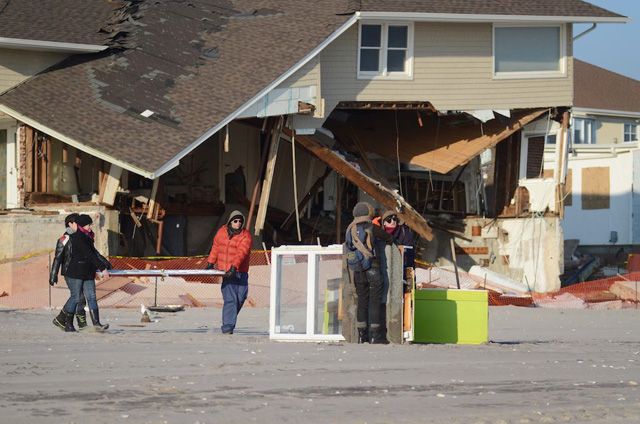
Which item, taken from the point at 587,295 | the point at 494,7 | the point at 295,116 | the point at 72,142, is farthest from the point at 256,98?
the point at 587,295

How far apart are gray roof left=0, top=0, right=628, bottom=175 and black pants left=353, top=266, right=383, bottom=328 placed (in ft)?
35.0

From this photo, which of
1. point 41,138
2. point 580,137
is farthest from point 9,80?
point 580,137

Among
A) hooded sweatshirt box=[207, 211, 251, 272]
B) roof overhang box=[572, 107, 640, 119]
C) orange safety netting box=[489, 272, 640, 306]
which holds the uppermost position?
roof overhang box=[572, 107, 640, 119]

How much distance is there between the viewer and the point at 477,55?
3359cm

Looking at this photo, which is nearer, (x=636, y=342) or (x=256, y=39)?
(x=636, y=342)

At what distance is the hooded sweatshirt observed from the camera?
58.9 ft

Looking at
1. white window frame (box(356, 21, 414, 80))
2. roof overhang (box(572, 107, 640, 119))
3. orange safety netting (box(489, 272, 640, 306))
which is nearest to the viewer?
orange safety netting (box(489, 272, 640, 306))

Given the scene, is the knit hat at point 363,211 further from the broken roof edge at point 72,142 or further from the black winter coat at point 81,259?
the broken roof edge at point 72,142

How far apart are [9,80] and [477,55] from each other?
39.4 ft

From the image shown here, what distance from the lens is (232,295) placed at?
714 inches

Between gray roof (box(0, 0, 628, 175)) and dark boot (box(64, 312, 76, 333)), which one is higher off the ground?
gray roof (box(0, 0, 628, 175))

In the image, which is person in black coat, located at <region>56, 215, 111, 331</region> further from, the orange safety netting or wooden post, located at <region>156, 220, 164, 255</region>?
the orange safety netting

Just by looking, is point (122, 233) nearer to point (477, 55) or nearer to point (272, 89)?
point (272, 89)

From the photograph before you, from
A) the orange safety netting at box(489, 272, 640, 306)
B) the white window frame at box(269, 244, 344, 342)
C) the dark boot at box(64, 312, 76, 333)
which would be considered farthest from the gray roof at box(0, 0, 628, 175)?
the white window frame at box(269, 244, 344, 342)
